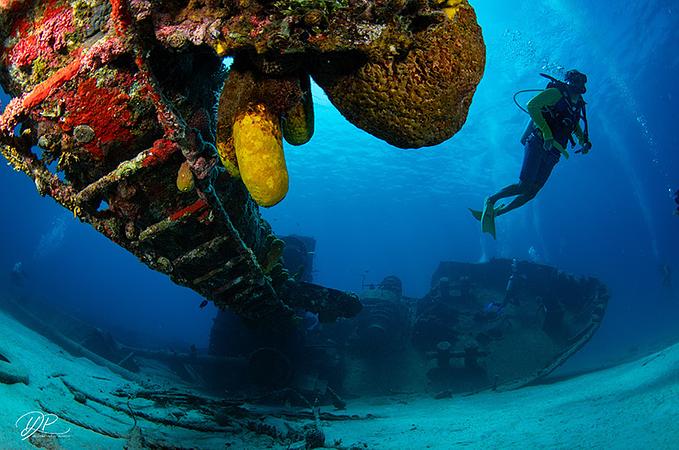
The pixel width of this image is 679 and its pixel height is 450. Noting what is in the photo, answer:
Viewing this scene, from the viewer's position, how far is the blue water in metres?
26.5

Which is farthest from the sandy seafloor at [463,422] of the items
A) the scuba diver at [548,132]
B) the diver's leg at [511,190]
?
the diver's leg at [511,190]

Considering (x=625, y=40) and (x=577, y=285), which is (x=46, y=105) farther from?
(x=625, y=40)

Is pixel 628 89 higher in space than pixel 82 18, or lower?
→ higher

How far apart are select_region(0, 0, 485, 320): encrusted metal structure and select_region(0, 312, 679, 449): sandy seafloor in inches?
71.0

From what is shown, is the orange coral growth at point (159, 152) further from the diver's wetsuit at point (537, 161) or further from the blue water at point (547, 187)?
the blue water at point (547, 187)

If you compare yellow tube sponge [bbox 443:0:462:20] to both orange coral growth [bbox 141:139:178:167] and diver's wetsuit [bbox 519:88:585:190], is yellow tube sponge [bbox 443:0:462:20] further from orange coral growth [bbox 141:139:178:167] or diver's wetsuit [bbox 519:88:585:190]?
diver's wetsuit [bbox 519:88:585:190]

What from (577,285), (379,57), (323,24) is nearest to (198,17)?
(323,24)

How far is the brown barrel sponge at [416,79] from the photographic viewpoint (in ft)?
5.19

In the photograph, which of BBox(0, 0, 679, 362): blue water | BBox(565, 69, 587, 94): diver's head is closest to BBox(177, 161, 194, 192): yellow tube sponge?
BBox(565, 69, 587, 94): diver's head

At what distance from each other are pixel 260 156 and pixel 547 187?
78779mm

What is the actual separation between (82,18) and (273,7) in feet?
4.34

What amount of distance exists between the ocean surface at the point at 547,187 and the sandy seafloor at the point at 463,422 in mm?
13613

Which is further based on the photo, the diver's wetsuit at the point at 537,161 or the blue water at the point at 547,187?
the blue water at the point at 547,187

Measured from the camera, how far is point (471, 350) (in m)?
9.39
